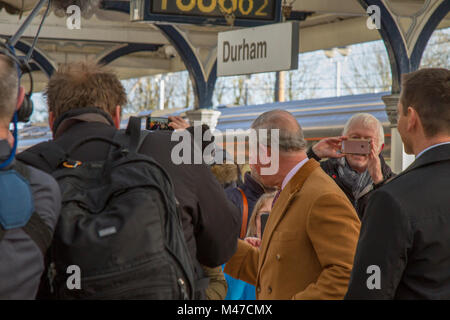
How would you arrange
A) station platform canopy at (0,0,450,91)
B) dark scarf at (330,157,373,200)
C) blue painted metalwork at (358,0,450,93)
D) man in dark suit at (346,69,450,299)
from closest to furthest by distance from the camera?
1. man in dark suit at (346,69,450,299)
2. dark scarf at (330,157,373,200)
3. blue painted metalwork at (358,0,450,93)
4. station platform canopy at (0,0,450,91)

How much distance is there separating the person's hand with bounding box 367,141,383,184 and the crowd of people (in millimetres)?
1372

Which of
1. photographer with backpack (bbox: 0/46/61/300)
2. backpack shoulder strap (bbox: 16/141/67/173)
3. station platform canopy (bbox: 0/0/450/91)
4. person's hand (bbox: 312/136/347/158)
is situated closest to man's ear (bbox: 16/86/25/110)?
photographer with backpack (bbox: 0/46/61/300)

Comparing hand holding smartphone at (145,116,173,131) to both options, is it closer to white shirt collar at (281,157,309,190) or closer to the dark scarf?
white shirt collar at (281,157,309,190)

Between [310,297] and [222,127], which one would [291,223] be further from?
[222,127]

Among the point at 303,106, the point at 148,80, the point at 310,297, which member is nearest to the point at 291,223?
the point at 310,297

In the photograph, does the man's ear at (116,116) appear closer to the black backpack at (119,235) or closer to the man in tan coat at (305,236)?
the black backpack at (119,235)

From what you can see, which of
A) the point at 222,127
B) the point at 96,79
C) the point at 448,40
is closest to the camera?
the point at 96,79

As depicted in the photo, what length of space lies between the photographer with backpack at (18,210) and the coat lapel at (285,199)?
4.32 feet

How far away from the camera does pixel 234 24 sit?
663 cm

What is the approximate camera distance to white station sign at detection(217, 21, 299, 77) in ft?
18.4

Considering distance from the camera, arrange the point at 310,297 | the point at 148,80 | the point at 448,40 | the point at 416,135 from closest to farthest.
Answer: the point at 416,135 < the point at 310,297 < the point at 448,40 < the point at 148,80

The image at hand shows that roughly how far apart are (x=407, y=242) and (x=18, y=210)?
3.97 feet

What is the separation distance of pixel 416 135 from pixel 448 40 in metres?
22.1

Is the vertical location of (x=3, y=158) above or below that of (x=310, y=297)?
above
